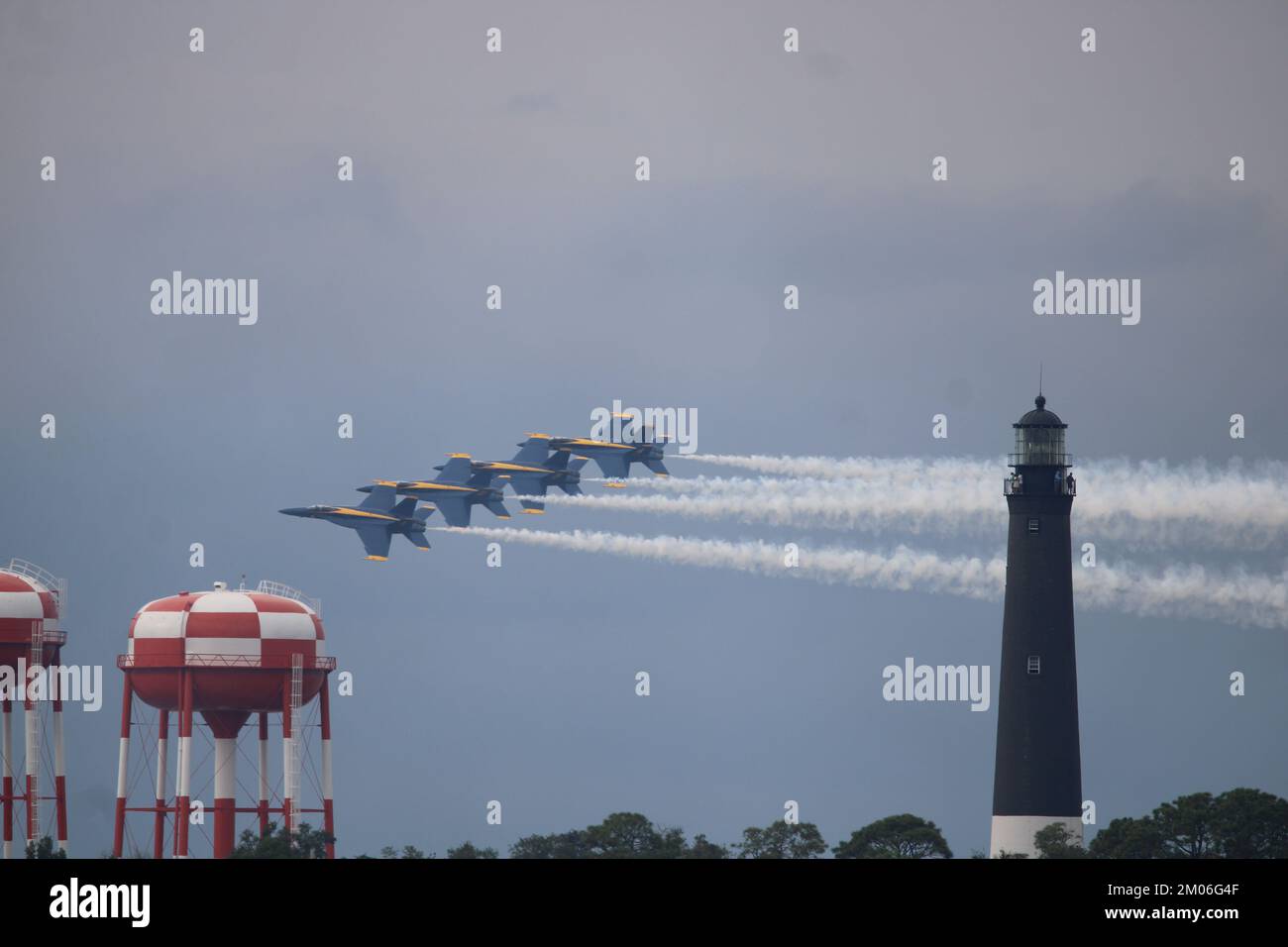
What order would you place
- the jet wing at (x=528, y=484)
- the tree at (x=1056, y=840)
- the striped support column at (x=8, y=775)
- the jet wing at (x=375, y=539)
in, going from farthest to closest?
the jet wing at (x=375, y=539)
the jet wing at (x=528, y=484)
the striped support column at (x=8, y=775)
the tree at (x=1056, y=840)

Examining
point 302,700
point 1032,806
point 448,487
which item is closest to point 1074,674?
point 1032,806

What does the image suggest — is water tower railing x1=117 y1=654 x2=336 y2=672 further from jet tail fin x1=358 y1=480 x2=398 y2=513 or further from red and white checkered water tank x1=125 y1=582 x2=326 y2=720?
jet tail fin x1=358 y1=480 x2=398 y2=513

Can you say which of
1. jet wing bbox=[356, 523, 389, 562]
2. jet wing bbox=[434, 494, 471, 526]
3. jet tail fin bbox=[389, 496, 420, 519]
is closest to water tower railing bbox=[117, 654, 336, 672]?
jet wing bbox=[356, 523, 389, 562]

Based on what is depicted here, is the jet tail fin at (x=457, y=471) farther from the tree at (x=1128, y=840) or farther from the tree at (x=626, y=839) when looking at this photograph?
the tree at (x=1128, y=840)

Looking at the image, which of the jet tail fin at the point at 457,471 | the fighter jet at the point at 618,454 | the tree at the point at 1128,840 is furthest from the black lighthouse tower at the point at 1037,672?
the jet tail fin at the point at 457,471
